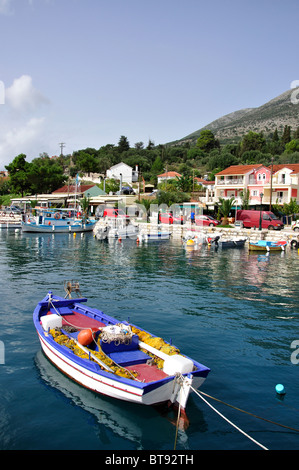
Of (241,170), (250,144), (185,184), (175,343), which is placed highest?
(250,144)

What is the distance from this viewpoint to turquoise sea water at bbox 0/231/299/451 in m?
9.40

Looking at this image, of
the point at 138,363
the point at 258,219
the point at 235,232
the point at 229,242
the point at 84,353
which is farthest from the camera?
the point at 258,219

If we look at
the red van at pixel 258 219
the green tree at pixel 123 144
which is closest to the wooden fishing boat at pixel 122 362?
the red van at pixel 258 219

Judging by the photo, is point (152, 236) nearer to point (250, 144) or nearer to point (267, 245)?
point (267, 245)

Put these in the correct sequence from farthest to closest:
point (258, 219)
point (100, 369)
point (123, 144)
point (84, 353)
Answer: point (123, 144)
point (258, 219)
point (84, 353)
point (100, 369)

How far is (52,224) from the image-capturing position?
5775 cm

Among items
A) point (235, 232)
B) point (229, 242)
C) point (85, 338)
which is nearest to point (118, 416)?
point (85, 338)

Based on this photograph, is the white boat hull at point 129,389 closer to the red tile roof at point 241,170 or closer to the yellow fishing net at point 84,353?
the yellow fishing net at point 84,353

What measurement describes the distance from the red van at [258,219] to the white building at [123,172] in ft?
188

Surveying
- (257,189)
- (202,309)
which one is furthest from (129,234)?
(202,309)

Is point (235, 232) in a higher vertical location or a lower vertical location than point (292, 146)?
lower

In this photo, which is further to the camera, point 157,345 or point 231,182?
point 231,182

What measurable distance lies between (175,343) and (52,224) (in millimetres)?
46187
